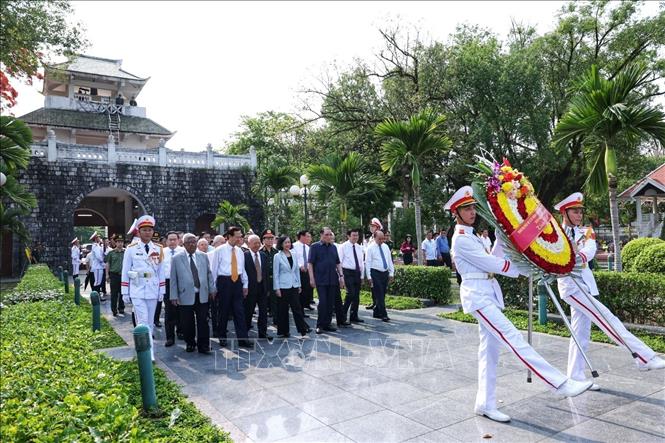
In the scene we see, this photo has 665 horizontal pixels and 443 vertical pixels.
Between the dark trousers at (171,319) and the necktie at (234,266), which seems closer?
the necktie at (234,266)

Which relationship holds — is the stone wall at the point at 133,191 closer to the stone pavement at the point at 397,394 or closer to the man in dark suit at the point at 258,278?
the man in dark suit at the point at 258,278

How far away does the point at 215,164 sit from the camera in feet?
87.0

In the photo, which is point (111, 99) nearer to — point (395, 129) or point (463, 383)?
point (395, 129)

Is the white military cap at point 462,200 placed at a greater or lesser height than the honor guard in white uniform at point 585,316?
greater

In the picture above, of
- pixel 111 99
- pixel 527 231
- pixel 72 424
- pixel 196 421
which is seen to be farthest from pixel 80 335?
pixel 111 99

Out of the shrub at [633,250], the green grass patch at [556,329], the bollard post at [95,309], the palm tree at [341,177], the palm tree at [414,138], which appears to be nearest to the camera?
the green grass patch at [556,329]

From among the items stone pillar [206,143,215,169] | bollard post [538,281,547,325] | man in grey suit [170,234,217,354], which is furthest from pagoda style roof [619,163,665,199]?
stone pillar [206,143,215,169]

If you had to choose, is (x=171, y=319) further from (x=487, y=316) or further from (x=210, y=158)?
(x=210, y=158)

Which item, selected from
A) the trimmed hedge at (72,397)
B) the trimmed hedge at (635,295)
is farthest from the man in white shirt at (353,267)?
the trimmed hedge at (72,397)

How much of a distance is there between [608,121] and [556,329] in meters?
3.79

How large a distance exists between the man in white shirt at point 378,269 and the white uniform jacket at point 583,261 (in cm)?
412

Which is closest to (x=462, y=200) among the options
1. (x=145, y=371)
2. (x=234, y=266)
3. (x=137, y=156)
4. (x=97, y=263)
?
(x=145, y=371)

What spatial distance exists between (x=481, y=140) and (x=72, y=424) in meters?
17.9

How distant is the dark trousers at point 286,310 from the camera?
25.8 ft
